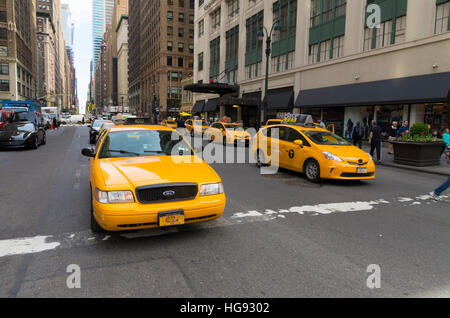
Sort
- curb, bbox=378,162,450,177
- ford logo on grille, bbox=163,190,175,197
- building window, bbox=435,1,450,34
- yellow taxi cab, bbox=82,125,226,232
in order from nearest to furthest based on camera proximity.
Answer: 1. yellow taxi cab, bbox=82,125,226,232
2. ford logo on grille, bbox=163,190,175,197
3. curb, bbox=378,162,450,177
4. building window, bbox=435,1,450,34

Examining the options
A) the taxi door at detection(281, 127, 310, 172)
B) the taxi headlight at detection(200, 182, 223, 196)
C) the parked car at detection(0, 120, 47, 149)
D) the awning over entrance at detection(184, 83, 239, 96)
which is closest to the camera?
the taxi headlight at detection(200, 182, 223, 196)

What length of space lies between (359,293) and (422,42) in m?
19.1

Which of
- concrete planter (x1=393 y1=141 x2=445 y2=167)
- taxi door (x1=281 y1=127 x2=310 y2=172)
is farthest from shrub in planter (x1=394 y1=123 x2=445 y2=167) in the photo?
taxi door (x1=281 y1=127 x2=310 y2=172)

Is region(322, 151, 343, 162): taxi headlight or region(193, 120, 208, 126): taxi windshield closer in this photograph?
region(322, 151, 343, 162): taxi headlight

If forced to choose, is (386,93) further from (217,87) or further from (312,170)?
(217,87)

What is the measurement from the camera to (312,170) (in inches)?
360

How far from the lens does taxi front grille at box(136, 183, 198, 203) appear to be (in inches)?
161

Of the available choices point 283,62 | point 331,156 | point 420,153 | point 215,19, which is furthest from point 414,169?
point 215,19

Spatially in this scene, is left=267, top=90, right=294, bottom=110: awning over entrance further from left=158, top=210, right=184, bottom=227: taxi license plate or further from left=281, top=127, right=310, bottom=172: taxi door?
left=158, top=210, right=184, bottom=227: taxi license plate

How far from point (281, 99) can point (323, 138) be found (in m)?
20.6

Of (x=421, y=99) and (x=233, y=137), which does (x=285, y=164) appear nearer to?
(x=233, y=137)

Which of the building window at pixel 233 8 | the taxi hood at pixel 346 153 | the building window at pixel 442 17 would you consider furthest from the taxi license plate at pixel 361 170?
the building window at pixel 233 8

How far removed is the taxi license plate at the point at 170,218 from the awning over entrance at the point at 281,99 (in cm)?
2405

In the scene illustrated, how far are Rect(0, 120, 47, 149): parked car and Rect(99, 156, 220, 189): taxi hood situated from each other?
40.8 ft
